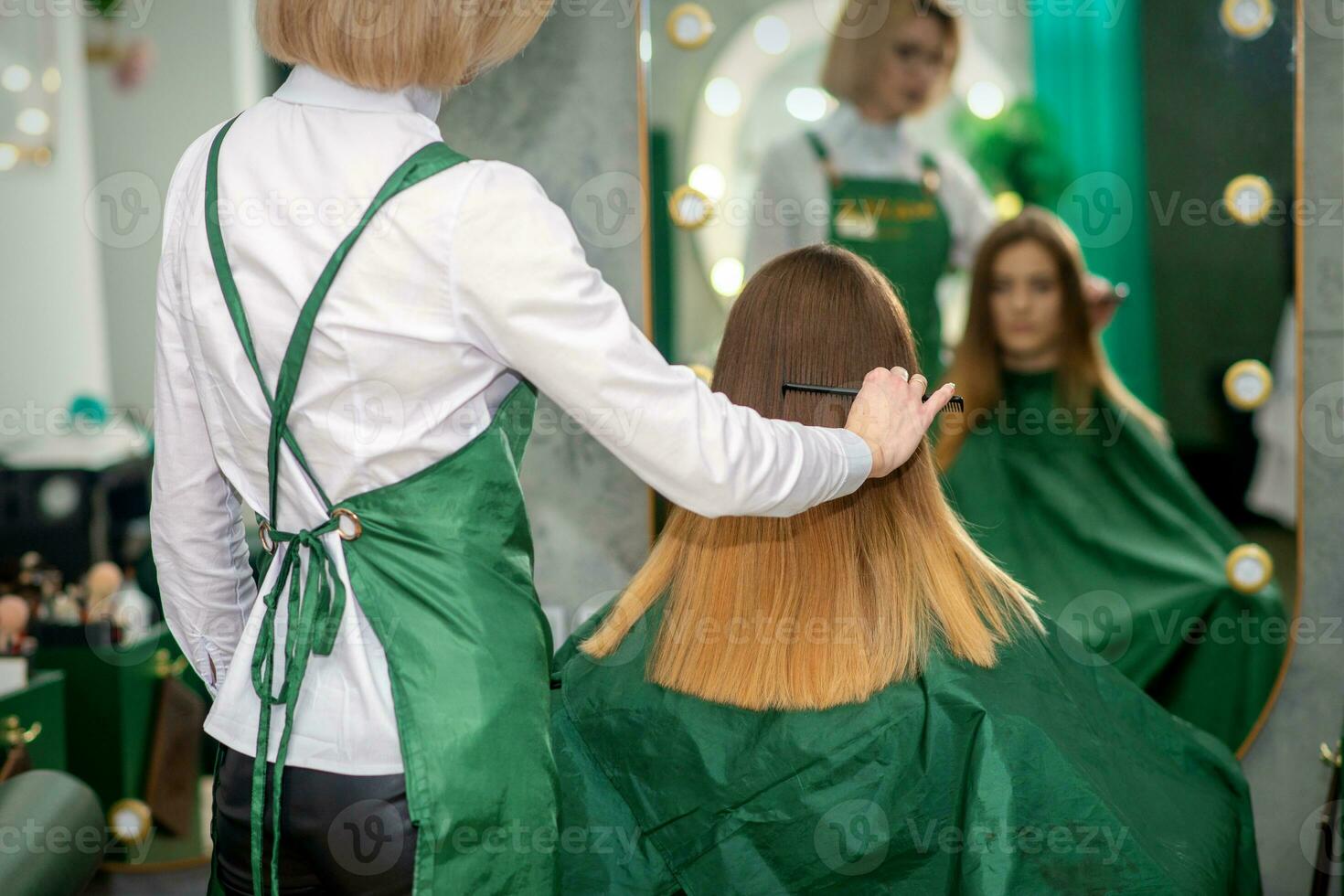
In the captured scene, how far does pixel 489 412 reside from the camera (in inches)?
43.1

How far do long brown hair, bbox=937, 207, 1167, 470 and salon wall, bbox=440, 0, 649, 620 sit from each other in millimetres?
637

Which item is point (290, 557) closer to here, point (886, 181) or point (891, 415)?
point (891, 415)

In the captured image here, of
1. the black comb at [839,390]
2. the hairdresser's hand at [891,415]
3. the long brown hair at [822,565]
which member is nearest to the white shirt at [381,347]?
the hairdresser's hand at [891,415]

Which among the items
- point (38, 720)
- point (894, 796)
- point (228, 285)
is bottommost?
point (38, 720)

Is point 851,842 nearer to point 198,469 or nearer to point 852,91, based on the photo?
point 198,469

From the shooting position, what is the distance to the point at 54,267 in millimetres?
2641

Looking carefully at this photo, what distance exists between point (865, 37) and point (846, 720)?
53.2 inches

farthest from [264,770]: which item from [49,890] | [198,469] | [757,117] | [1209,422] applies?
[1209,422]

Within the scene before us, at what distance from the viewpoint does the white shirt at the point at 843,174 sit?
7.39ft

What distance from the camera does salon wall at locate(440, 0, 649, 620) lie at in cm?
238

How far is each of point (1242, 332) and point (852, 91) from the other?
Answer: 0.83 m

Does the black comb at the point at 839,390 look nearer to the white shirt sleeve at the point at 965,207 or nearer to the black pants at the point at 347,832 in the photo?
the black pants at the point at 347,832

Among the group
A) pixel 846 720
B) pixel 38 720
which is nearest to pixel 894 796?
pixel 846 720

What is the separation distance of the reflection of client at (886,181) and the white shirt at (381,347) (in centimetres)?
123
